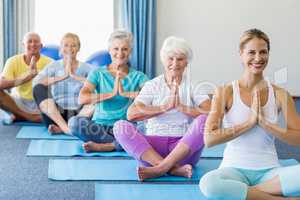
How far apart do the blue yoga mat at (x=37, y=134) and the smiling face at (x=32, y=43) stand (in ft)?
2.31

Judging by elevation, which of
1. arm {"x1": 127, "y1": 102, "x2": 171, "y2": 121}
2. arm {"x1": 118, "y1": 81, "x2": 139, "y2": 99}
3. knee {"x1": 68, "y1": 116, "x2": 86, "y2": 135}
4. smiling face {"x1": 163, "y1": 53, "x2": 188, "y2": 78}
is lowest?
knee {"x1": 68, "y1": 116, "x2": 86, "y2": 135}

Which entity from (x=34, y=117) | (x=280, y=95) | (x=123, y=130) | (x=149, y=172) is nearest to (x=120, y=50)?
(x=123, y=130)

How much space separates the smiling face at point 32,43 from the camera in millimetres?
4598

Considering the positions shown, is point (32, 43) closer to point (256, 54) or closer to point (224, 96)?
point (224, 96)

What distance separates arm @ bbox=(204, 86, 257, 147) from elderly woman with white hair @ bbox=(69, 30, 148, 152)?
3.60ft

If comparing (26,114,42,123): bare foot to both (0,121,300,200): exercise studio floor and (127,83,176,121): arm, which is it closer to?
(0,121,300,200): exercise studio floor

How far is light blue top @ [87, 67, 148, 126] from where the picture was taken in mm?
3570

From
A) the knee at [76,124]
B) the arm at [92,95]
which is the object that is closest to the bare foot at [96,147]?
the knee at [76,124]

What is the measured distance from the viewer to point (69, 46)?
4.22 metres

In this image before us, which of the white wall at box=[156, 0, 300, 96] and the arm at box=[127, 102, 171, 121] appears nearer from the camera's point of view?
the arm at box=[127, 102, 171, 121]

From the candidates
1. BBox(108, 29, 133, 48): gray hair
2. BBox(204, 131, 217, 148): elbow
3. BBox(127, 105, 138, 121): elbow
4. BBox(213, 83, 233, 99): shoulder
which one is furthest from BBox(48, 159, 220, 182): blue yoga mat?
BBox(108, 29, 133, 48): gray hair

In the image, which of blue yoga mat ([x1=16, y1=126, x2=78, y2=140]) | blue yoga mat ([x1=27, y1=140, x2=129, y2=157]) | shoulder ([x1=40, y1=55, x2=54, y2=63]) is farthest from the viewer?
shoulder ([x1=40, y1=55, x2=54, y2=63])

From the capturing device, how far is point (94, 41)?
6.18 meters

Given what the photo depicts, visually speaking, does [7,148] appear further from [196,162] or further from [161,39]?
[161,39]
